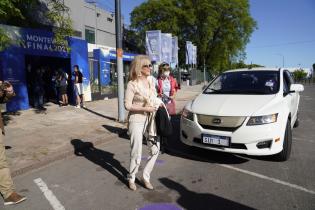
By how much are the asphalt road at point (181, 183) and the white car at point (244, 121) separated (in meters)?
0.39

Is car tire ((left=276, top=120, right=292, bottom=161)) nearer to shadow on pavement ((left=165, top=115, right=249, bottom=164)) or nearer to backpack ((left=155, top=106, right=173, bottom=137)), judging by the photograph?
shadow on pavement ((left=165, top=115, right=249, bottom=164))

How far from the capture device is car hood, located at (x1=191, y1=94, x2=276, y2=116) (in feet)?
17.3

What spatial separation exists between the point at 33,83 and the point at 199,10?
1331 inches

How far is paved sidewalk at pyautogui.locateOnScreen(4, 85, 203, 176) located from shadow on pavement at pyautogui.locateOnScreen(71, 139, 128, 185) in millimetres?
170

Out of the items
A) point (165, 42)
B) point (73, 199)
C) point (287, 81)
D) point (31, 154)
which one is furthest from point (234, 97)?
point (165, 42)

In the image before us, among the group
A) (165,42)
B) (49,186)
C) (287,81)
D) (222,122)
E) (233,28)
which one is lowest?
(49,186)

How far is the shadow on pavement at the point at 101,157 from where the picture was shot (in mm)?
5293

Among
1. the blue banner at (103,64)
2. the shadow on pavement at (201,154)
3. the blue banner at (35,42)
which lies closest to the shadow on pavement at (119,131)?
the shadow on pavement at (201,154)

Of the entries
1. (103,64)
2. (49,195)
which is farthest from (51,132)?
(103,64)

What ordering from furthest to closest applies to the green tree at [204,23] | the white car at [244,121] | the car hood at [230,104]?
1. the green tree at [204,23]
2. the car hood at [230,104]
3. the white car at [244,121]

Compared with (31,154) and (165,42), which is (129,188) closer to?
(31,154)

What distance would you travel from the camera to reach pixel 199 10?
42.9m

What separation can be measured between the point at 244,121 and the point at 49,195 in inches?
123

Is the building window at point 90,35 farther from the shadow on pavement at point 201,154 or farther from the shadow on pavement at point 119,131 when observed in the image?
the shadow on pavement at point 201,154
